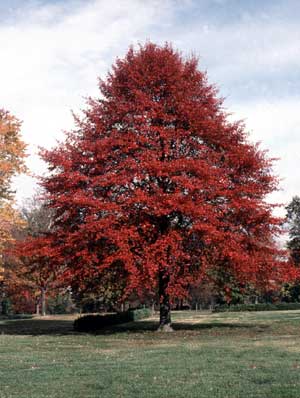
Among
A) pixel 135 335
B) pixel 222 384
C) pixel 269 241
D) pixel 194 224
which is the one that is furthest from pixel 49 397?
pixel 269 241

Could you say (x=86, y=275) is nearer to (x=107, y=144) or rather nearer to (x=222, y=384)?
(x=107, y=144)

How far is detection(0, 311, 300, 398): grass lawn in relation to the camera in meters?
11.5

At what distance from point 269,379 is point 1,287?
154 feet

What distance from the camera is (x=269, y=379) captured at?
12406 mm

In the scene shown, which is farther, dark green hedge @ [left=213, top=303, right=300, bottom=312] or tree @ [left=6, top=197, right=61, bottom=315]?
dark green hedge @ [left=213, top=303, right=300, bottom=312]

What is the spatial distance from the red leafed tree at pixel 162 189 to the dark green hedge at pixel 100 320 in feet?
27.6

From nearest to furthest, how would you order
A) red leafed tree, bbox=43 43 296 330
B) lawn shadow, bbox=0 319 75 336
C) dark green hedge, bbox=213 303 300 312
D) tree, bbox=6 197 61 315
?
red leafed tree, bbox=43 43 296 330
tree, bbox=6 197 61 315
lawn shadow, bbox=0 319 75 336
dark green hedge, bbox=213 303 300 312

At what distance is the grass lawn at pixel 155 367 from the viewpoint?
11.5 metres

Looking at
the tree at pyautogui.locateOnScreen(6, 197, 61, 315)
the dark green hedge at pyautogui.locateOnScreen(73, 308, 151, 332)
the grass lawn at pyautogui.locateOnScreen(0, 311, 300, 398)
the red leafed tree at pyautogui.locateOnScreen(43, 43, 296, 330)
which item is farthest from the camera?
the dark green hedge at pyautogui.locateOnScreen(73, 308, 151, 332)

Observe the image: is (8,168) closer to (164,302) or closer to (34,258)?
(34,258)

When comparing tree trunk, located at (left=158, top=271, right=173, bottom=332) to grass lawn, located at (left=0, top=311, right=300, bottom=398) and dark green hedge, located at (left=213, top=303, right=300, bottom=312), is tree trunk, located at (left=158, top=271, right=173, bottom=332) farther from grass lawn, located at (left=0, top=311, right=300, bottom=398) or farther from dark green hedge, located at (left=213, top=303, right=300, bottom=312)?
dark green hedge, located at (left=213, top=303, right=300, bottom=312)

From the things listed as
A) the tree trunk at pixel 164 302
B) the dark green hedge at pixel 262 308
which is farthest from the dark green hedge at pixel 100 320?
the dark green hedge at pixel 262 308

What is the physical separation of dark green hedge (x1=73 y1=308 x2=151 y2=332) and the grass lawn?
10.8 m

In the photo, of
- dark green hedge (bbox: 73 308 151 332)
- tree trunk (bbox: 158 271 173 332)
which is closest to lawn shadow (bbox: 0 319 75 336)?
dark green hedge (bbox: 73 308 151 332)
